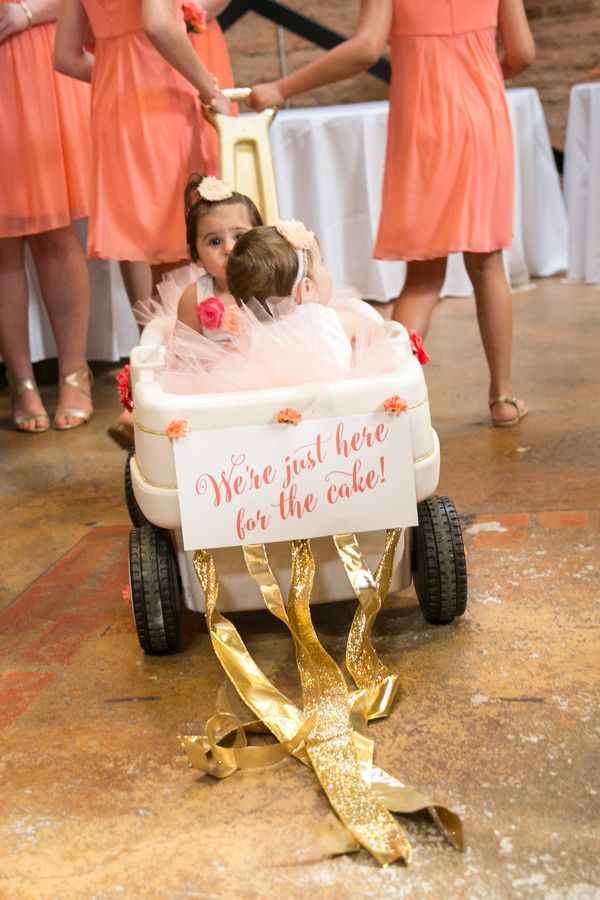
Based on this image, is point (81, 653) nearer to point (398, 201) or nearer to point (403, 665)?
point (403, 665)

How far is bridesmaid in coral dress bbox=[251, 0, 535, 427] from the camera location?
2.66 m

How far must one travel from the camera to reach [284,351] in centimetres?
168

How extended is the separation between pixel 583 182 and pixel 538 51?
1540 millimetres

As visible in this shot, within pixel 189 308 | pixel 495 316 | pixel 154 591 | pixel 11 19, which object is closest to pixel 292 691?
pixel 154 591

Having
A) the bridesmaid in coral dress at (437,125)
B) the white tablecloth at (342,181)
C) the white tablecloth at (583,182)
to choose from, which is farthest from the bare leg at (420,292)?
the white tablecloth at (583,182)

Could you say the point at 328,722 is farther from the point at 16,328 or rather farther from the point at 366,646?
the point at 16,328

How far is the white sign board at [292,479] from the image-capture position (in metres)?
1.62

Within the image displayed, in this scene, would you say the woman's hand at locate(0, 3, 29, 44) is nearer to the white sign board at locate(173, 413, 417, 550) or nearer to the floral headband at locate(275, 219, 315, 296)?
the floral headband at locate(275, 219, 315, 296)

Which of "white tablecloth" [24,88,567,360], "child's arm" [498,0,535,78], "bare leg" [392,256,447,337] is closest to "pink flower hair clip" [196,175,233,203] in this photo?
"bare leg" [392,256,447,337]

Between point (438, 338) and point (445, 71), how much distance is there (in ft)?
4.97

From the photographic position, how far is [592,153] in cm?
Answer: 465

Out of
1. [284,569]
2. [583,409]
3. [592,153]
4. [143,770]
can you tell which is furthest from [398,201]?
[592,153]

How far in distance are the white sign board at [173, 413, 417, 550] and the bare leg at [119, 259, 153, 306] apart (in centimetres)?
188

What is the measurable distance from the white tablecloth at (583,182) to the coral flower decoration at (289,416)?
11.3 ft
